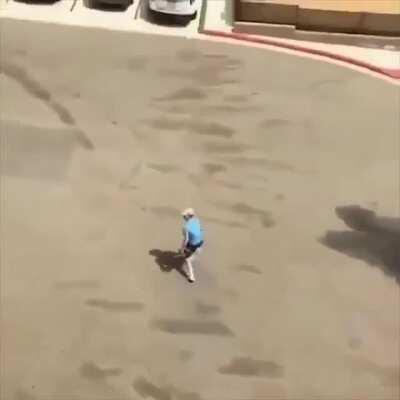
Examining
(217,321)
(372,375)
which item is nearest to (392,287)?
(372,375)

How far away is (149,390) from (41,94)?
1.14 m

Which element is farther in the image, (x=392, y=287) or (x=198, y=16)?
(x=198, y=16)

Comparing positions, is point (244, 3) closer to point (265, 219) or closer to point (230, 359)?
point (265, 219)

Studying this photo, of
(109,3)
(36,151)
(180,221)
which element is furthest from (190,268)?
(109,3)

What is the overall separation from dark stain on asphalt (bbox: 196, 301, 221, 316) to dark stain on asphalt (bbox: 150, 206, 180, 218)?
1.02 feet

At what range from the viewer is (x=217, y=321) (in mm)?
2748

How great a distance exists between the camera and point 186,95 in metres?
3.33

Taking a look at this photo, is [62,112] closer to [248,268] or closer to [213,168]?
[213,168]

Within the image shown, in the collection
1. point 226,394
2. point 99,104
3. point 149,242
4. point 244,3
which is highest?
point 244,3

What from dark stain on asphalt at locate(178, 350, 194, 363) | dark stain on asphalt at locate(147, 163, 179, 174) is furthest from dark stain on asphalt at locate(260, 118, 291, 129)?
dark stain on asphalt at locate(178, 350, 194, 363)

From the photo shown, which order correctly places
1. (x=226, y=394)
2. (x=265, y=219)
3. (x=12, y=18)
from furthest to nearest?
(x=12, y=18)
(x=265, y=219)
(x=226, y=394)

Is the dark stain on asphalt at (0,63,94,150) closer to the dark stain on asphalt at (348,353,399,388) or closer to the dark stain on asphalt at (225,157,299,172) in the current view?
the dark stain on asphalt at (225,157,299,172)

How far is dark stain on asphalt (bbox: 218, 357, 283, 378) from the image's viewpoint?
264 cm

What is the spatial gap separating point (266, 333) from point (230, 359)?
12 cm
